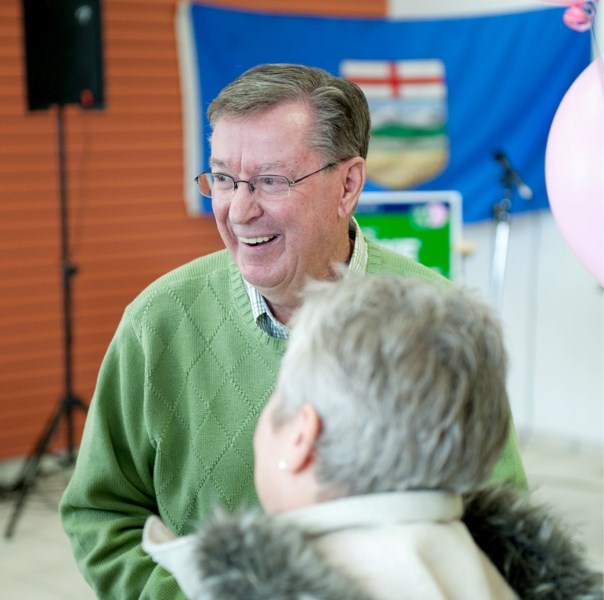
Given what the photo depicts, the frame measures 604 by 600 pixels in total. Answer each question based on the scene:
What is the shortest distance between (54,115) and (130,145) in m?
0.44

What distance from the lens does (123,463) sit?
6.05 feet

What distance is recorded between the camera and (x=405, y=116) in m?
6.09

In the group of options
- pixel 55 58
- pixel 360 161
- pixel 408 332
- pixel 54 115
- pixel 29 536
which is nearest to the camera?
pixel 408 332

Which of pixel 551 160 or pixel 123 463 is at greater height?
pixel 551 160

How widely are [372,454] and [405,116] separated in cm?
512

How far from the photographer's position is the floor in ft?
13.2

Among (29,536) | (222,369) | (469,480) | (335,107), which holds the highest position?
(335,107)

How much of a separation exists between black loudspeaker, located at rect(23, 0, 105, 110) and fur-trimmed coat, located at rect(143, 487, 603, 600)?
12.2 feet

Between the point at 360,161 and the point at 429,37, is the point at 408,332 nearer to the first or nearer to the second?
the point at 360,161

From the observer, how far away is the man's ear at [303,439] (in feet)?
3.77

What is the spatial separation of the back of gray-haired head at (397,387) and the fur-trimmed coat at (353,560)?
1.6 inches

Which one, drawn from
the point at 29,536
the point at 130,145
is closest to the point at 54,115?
the point at 130,145

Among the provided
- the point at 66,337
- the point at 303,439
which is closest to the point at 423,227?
the point at 66,337

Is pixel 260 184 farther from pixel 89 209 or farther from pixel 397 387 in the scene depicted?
pixel 89 209
